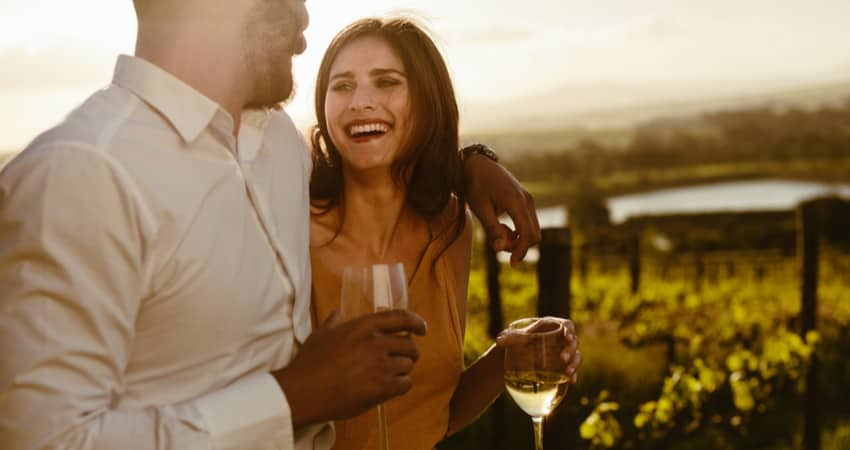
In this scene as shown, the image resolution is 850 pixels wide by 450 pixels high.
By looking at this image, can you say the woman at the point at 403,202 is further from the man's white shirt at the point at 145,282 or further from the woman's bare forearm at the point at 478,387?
the man's white shirt at the point at 145,282

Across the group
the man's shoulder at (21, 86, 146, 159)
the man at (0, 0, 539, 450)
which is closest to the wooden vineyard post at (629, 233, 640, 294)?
the man at (0, 0, 539, 450)

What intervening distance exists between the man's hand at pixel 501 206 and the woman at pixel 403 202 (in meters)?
0.18

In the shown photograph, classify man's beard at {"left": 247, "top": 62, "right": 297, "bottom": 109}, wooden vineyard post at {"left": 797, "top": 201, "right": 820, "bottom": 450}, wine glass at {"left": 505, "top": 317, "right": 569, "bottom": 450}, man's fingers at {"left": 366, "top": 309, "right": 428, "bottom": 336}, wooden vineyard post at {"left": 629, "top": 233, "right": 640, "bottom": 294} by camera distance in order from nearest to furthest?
man's fingers at {"left": 366, "top": 309, "right": 428, "bottom": 336} → man's beard at {"left": 247, "top": 62, "right": 297, "bottom": 109} → wine glass at {"left": 505, "top": 317, "right": 569, "bottom": 450} → wooden vineyard post at {"left": 797, "top": 201, "right": 820, "bottom": 450} → wooden vineyard post at {"left": 629, "top": 233, "right": 640, "bottom": 294}

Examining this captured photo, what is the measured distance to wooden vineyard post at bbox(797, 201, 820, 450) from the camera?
572 centimetres

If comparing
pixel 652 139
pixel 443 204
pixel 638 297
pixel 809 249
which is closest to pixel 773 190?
pixel 652 139

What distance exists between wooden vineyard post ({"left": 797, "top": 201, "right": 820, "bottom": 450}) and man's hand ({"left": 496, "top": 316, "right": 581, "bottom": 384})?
4103mm

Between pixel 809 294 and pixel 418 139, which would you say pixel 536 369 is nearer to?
pixel 418 139

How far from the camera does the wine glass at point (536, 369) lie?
6.72 feet

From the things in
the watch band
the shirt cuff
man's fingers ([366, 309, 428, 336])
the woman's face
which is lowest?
the shirt cuff

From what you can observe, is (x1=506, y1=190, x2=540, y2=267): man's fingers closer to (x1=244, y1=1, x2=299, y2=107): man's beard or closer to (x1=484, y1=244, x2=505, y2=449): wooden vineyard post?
(x1=244, y1=1, x2=299, y2=107): man's beard

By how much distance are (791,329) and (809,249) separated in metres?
3.22

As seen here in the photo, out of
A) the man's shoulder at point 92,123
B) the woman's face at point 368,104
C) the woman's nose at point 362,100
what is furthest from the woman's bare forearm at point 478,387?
the man's shoulder at point 92,123

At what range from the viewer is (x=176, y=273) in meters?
1.51

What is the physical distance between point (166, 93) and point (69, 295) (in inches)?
16.0
